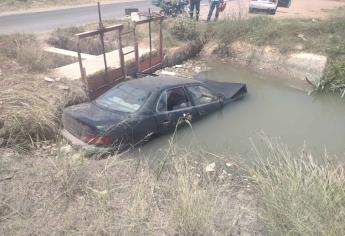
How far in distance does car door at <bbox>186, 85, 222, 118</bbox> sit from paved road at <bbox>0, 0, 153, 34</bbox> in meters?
10.4

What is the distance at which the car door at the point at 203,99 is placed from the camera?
8414mm

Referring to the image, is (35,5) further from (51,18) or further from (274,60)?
(274,60)

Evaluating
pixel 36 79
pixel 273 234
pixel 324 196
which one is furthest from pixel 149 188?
pixel 36 79

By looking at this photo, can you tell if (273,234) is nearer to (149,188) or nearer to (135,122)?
(149,188)

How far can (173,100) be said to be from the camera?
25.8 ft

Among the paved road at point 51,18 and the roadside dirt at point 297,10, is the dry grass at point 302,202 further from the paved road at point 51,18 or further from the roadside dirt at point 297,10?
the roadside dirt at point 297,10

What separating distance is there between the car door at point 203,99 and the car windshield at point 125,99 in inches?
49.2

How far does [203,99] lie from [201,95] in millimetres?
109

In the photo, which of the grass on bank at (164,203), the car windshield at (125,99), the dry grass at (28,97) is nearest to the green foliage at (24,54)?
the dry grass at (28,97)

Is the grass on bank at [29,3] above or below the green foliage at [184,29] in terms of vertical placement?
below

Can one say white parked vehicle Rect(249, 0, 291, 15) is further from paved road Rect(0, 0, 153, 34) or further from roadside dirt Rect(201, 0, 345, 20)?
paved road Rect(0, 0, 153, 34)

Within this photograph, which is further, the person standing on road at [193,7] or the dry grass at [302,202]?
the person standing on road at [193,7]

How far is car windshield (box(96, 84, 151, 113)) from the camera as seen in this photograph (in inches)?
290

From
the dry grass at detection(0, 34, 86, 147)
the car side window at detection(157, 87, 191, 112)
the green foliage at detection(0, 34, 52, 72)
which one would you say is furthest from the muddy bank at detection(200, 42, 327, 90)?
the dry grass at detection(0, 34, 86, 147)
